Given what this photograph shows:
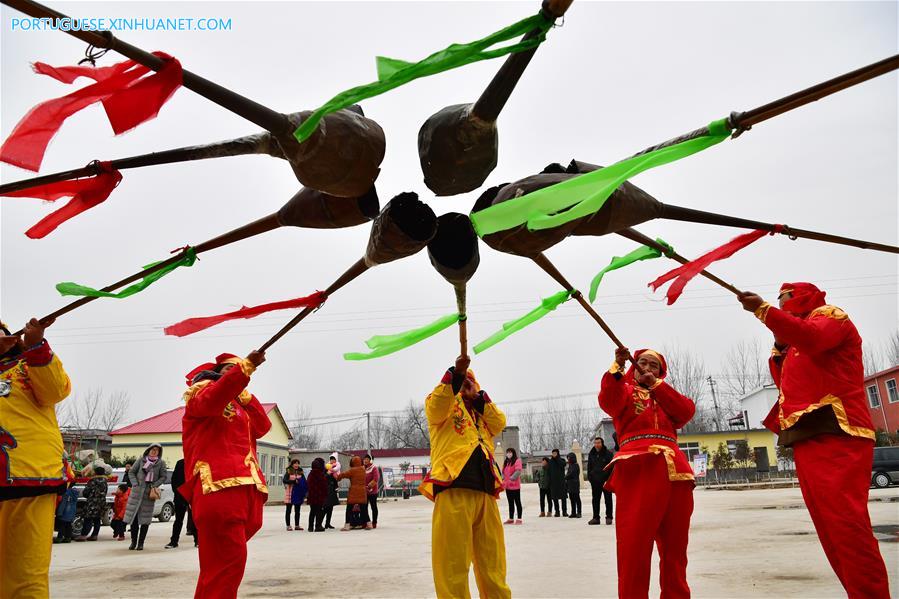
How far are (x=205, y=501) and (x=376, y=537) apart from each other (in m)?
7.87

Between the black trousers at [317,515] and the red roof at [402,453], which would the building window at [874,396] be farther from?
the black trousers at [317,515]

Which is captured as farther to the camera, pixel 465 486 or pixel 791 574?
pixel 791 574

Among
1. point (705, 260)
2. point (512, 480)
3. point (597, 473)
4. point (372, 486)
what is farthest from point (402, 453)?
point (705, 260)

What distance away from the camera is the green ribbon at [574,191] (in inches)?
69.1

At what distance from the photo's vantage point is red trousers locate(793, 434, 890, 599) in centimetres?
293

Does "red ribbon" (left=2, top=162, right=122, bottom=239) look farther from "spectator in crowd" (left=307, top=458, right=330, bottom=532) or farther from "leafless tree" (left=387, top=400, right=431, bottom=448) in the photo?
"leafless tree" (left=387, top=400, right=431, bottom=448)

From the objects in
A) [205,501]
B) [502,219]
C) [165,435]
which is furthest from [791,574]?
[165,435]

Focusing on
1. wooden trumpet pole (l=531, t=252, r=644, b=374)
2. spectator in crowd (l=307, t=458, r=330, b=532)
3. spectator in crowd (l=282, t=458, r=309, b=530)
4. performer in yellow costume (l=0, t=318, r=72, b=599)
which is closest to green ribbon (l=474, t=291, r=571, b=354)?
wooden trumpet pole (l=531, t=252, r=644, b=374)

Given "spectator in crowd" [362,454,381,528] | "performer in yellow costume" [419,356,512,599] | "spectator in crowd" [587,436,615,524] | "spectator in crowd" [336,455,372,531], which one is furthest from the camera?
"spectator in crowd" [362,454,381,528]

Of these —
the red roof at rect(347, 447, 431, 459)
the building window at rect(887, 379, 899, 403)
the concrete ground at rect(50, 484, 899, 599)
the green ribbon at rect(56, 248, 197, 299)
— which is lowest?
the red roof at rect(347, 447, 431, 459)

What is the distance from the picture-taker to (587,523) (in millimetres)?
11734

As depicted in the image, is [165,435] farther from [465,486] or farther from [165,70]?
[165,70]

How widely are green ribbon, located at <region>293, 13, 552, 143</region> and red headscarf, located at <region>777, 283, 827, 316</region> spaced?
303 centimetres

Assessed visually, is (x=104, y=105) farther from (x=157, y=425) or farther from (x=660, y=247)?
(x=157, y=425)
